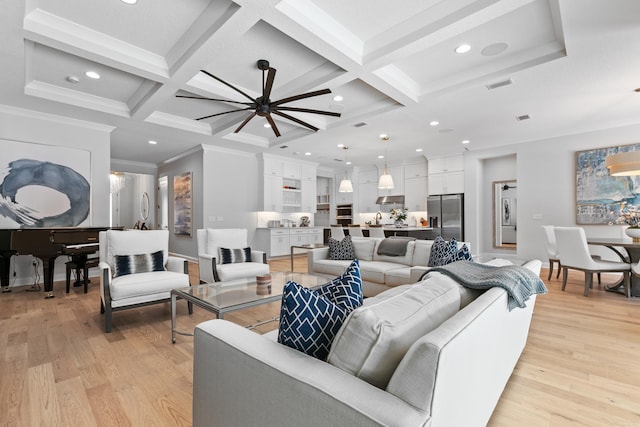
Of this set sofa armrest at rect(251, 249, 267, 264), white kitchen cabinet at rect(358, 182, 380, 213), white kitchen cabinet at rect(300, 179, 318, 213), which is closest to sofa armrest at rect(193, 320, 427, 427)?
sofa armrest at rect(251, 249, 267, 264)

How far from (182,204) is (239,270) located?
16.3 ft

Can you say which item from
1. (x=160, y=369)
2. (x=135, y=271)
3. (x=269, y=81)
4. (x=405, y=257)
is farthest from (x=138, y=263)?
(x=405, y=257)

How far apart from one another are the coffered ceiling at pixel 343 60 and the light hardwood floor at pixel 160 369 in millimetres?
2790

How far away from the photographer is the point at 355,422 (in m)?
0.78

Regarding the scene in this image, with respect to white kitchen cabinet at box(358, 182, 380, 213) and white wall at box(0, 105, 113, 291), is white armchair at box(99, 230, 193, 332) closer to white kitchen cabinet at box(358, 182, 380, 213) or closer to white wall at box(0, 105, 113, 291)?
white wall at box(0, 105, 113, 291)

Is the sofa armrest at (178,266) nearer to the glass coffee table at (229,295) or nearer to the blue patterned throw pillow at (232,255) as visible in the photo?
the blue patterned throw pillow at (232,255)

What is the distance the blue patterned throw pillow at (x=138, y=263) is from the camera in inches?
133

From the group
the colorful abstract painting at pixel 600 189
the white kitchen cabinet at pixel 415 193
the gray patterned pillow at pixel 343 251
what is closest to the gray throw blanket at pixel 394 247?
→ the gray patterned pillow at pixel 343 251

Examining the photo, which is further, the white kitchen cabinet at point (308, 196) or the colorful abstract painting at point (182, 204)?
the white kitchen cabinet at point (308, 196)

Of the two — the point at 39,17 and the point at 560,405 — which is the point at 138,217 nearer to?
the point at 39,17

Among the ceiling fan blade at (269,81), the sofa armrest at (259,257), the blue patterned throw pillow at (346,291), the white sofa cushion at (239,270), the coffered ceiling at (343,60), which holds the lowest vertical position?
the white sofa cushion at (239,270)

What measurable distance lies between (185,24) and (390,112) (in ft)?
10.3

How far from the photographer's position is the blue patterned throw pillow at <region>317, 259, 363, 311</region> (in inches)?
51.5

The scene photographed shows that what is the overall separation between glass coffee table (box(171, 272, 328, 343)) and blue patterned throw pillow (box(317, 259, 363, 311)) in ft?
4.00
